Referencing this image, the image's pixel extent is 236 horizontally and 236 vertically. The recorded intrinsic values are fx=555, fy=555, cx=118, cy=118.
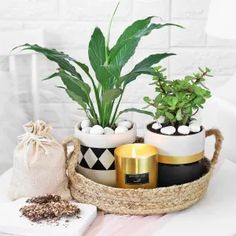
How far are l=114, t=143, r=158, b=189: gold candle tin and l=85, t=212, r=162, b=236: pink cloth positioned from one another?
61mm

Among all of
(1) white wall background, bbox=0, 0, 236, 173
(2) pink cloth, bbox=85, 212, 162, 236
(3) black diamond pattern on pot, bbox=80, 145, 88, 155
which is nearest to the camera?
(2) pink cloth, bbox=85, 212, 162, 236

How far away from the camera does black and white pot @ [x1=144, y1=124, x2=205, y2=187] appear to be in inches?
41.8

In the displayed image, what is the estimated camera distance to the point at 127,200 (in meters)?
1.03

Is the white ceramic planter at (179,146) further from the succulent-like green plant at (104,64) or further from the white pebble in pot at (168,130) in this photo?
the succulent-like green plant at (104,64)

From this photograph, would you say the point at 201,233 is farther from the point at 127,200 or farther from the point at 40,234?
the point at 40,234

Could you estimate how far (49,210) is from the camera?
1.00 m

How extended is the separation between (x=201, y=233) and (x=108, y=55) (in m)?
0.39

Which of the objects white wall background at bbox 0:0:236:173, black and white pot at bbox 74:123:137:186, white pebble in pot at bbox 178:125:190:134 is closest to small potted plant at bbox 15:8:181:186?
black and white pot at bbox 74:123:137:186

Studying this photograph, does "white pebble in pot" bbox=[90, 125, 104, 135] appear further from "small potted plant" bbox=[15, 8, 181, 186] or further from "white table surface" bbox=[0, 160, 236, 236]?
"white table surface" bbox=[0, 160, 236, 236]

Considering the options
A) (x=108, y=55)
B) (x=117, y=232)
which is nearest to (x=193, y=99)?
(x=108, y=55)

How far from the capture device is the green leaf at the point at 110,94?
41.3 inches

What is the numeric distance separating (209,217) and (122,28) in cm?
83

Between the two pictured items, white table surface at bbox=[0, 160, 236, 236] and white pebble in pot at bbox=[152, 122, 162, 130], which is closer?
white table surface at bbox=[0, 160, 236, 236]

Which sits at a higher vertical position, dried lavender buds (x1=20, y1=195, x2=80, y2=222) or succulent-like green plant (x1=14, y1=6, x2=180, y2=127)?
succulent-like green plant (x1=14, y1=6, x2=180, y2=127)
